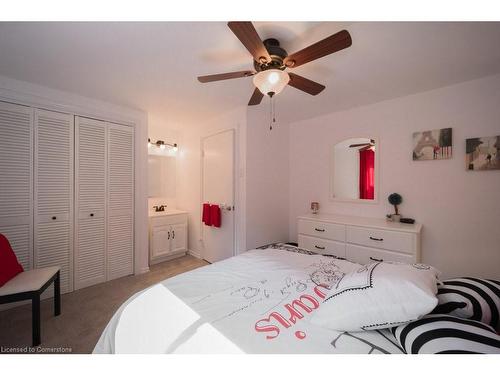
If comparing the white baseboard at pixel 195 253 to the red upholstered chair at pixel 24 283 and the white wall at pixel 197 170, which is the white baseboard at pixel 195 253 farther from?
the red upholstered chair at pixel 24 283

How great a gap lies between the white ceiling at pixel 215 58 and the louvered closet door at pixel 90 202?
0.46m

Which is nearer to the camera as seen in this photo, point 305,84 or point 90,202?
point 305,84

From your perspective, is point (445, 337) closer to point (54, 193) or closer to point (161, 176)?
point (54, 193)

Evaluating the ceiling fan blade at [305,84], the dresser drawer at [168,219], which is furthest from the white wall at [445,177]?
the dresser drawer at [168,219]

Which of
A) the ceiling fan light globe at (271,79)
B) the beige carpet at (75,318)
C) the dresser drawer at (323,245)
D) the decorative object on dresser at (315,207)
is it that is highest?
the ceiling fan light globe at (271,79)

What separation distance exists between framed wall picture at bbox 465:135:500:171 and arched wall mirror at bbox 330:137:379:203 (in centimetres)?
78

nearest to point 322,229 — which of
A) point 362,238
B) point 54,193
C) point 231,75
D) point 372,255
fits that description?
point 362,238

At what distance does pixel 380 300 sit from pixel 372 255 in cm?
153

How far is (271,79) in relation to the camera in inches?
50.6

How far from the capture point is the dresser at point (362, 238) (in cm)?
191

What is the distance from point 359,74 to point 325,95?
486mm

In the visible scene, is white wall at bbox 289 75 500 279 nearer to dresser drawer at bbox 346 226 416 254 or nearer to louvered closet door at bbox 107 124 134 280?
dresser drawer at bbox 346 226 416 254

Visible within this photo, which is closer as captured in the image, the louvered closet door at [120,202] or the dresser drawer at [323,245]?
the dresser drawer at [323,245]
